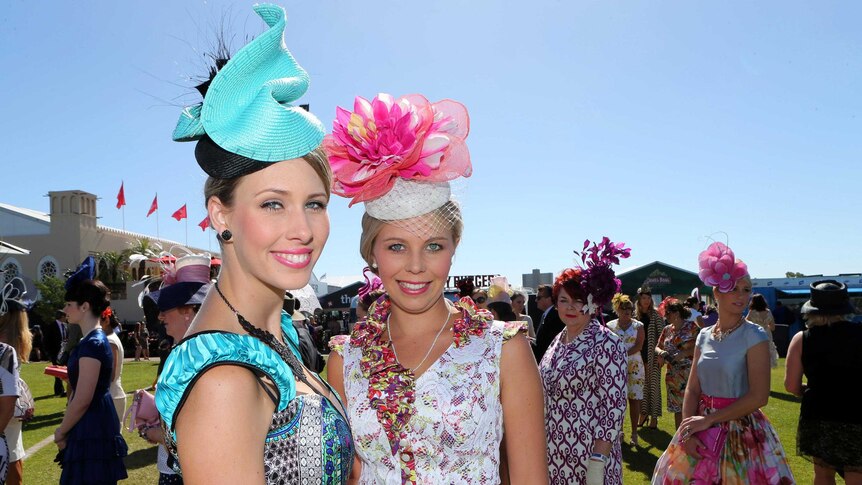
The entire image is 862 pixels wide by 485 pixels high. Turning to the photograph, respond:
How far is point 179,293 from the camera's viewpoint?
151 inches

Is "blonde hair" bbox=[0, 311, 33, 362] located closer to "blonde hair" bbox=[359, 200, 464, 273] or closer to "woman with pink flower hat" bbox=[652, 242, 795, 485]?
"blonde hair" bbox=[359, 200, 464, 273]

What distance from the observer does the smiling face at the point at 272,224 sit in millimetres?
1471

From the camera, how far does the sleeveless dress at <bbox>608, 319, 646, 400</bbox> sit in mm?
8078

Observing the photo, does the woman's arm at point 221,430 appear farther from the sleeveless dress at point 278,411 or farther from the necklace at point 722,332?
the necklace at point 722,332

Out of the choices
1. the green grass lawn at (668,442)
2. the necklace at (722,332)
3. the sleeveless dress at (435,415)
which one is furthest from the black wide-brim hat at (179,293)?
the green grass lawn at (668,442)

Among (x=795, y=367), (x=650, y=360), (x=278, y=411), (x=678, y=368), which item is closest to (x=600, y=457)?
(x=795, y=367)

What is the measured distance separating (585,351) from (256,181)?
11.1 feet

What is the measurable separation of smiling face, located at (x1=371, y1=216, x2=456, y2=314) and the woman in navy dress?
3765 mm

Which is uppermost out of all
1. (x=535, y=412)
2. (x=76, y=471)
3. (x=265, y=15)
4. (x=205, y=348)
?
(x=265, y=15)

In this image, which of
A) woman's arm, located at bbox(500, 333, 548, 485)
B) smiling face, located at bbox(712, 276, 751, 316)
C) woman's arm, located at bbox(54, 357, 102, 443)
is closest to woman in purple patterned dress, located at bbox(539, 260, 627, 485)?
smiling face, located at bbox(712, 276, 751, 316)

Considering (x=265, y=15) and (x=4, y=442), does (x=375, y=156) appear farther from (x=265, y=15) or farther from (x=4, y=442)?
(x=4, y=442)

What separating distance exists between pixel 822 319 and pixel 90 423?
6.15 m

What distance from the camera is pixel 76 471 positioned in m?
4.62

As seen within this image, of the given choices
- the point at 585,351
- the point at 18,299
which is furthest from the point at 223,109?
the point at 18,299
